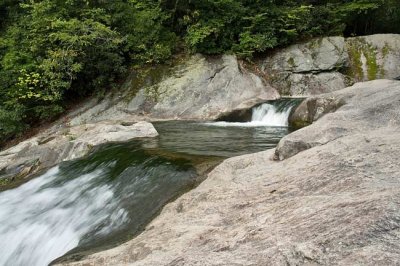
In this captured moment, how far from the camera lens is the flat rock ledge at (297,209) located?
2912 mm

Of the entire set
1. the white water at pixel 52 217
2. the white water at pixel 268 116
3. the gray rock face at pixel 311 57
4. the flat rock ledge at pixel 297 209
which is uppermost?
the gray rock face at pixel 311 57

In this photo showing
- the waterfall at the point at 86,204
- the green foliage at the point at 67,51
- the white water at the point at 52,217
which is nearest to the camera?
the waterfall at the point at 86,204

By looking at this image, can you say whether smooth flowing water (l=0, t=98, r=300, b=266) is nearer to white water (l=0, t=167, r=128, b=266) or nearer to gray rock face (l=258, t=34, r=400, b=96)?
white water (l=0, t=167, r=128, b=266)

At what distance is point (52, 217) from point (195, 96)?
32.4 ft

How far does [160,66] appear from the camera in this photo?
1788 cm

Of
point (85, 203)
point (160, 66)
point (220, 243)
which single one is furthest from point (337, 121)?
point (160, 66)

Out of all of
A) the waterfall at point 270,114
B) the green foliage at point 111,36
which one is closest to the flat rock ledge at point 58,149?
the waterfall at point 270,114

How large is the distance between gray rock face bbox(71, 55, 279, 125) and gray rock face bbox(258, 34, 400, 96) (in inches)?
44.4

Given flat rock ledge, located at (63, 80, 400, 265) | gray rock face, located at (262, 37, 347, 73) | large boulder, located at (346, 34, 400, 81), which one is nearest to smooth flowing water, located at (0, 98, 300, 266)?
flat rock ledge, located at (63, 80, 400, 265)

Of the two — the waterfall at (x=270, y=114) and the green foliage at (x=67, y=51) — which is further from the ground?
the green foliage at (x=67, y=51)

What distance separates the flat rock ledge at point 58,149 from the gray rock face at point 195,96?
3.94m

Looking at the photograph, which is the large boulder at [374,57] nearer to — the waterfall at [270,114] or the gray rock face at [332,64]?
the gray rock face at [332,64]

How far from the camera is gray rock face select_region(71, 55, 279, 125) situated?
15.7 metres

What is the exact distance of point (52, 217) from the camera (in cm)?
695
